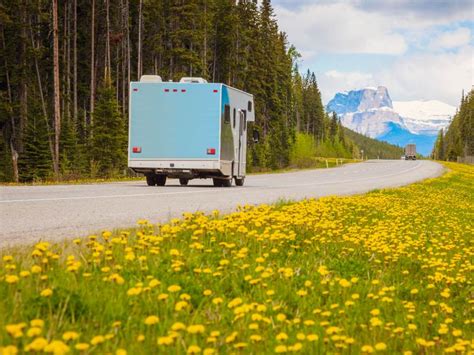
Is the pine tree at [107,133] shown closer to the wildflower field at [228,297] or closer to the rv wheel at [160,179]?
the rv wheel at [160,179]

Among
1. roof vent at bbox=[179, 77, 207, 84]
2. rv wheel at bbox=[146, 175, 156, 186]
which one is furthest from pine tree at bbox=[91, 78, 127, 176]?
roof vent at bbox=[179, 77, 207, 84]

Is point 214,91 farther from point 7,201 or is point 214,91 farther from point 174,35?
point 174,35

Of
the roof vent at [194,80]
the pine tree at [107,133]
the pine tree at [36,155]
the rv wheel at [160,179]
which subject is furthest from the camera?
the pine tree at [107,133]

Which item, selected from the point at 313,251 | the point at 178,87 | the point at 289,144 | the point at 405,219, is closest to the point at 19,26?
the point at 178,87

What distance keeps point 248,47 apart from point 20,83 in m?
31.9

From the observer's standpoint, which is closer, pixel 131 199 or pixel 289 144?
pixel 131 199

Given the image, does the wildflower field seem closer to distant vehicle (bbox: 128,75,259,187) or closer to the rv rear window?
distant vehicle (bbox: 128,75,259,187)

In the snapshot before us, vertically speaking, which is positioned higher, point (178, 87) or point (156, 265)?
point (178, 87)

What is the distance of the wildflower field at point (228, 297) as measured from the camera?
3342 mm

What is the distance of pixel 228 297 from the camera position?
4.55 metres

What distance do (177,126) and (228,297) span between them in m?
14.7

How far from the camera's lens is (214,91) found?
18.7m

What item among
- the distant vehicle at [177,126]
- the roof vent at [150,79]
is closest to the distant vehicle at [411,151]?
the distant vehicle at [177,126]

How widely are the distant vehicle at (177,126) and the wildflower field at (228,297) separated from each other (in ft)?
37.1
